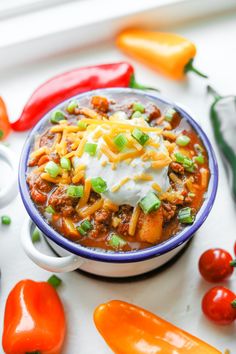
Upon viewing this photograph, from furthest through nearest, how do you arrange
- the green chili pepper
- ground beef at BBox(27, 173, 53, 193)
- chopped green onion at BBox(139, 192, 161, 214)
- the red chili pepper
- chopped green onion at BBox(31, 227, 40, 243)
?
the red chili pepper < the green chili pepper < chopped green onion at BBox(31, 227, 40, 243) < ground beef at BBox(27, 173, 53, 193) < chopped green onion at BBox(139, 192, 161, 214)

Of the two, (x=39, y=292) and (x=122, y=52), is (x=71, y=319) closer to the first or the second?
(x=39, y=292)

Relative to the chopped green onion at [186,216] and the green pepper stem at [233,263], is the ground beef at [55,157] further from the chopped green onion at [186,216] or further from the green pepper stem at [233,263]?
the green pepper stem at [233,263]

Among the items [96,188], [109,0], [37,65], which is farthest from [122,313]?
[109,0]

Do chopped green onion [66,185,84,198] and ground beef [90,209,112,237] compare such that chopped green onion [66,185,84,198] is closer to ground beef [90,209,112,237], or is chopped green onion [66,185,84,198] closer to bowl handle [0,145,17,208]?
ground beef [90,209,112,237]

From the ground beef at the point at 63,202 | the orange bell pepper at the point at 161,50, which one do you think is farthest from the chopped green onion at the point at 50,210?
the orange bell pepper at the point at 161,50

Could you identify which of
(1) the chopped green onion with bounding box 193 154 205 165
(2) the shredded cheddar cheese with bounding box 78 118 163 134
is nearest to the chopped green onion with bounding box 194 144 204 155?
(1) the chopped green onion with bounding box 193 154 205 165

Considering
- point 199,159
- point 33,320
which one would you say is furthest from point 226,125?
point 33,320
